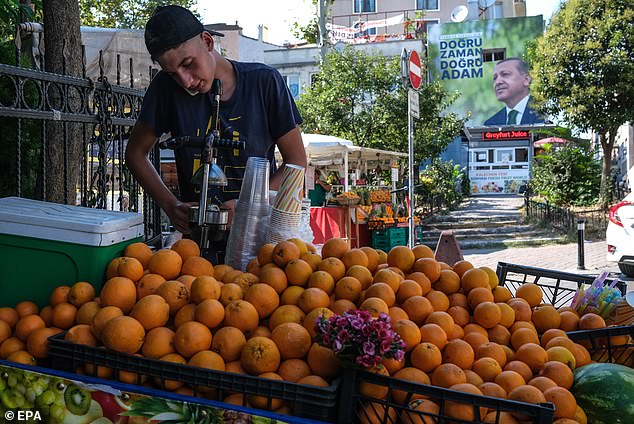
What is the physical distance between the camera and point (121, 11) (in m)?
27.8

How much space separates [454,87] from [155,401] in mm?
44621

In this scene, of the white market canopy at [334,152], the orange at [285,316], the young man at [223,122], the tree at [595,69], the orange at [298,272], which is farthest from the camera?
the tree at [595,69]

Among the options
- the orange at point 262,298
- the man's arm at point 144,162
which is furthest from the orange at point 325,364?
the man's arm at point 144,162

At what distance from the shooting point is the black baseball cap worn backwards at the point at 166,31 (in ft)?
8.46

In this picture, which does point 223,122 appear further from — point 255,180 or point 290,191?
point 290,191

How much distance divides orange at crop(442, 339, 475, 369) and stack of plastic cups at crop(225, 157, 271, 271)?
95cm

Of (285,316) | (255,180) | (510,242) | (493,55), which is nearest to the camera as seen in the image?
(285,316)

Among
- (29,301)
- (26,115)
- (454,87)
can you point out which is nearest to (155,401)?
(29,301)

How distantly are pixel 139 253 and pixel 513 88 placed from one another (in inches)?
1747

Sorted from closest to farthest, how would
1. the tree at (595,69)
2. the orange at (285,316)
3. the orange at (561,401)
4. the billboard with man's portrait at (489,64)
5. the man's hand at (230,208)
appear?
1. the orange at (561,401)
2. the orange at (285,316)
3. the man's hand at (230,208)
4. the tree at (595,69)
5. the billboard with man's portrait at (489,64)

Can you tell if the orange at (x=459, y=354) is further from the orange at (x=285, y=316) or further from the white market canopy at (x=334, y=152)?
the white market canopy at (x=334, y=152)

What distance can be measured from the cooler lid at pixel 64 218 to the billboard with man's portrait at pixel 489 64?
140 ft

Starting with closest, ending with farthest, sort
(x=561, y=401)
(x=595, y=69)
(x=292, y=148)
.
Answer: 1. (x=561, y=401)
2. (x=292, y=148)
3. (x=595, y=69)

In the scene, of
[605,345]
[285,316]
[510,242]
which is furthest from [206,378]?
[510,242]
